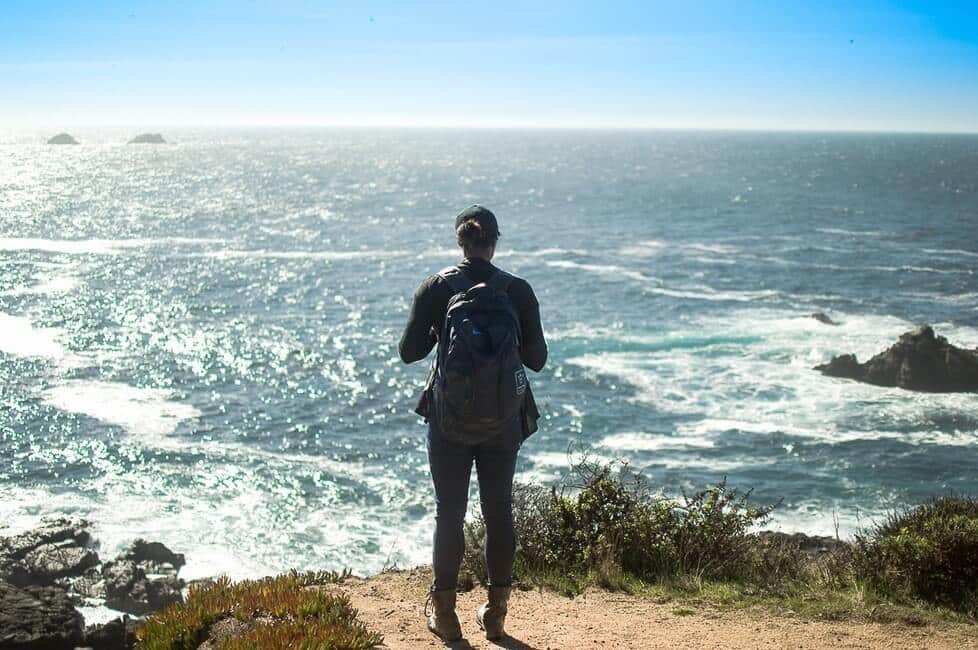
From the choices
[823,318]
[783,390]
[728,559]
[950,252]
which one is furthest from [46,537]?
[950,252]

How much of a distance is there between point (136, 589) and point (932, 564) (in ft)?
54.3

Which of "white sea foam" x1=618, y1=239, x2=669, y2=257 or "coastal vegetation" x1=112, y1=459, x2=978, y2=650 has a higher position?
"coastal vegetation" x1=112, y1=459, x2=978, y2=650

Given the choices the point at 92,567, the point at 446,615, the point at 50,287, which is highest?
the point at 446,615

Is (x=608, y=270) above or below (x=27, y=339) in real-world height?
above

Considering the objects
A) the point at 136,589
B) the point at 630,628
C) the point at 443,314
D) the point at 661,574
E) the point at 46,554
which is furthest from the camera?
the point at 46,554

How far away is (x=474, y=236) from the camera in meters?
5.24

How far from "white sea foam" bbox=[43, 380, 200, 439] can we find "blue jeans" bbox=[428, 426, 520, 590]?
26.7 meters

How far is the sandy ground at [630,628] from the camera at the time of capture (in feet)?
19.6

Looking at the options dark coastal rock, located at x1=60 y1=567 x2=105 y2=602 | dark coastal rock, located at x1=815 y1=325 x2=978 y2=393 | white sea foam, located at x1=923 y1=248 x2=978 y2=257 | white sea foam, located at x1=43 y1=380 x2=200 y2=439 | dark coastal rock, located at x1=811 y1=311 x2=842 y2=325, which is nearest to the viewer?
dark coastal rock, located at x1=60 y1=567 x2=105 y2=602

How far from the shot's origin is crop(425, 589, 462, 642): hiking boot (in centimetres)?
561

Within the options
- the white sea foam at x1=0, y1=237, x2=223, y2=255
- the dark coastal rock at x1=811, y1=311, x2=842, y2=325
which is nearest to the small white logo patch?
the dark coastal rock at x1=811, y1=311, x2=842, y2=325

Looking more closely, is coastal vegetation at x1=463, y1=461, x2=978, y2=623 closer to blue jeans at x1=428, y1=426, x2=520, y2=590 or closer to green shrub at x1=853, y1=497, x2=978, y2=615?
green shrub at x1=853, y1=497, x2=978, y2=615

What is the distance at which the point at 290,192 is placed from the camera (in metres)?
126

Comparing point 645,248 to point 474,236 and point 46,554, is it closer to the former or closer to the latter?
point 46,554
